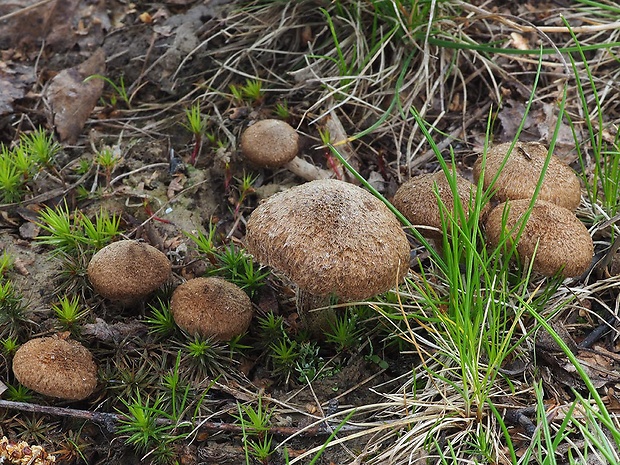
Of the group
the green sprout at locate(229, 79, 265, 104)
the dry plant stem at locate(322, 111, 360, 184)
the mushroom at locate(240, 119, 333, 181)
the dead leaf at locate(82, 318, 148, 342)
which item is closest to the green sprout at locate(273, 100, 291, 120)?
the green sprout at locate(229, 79, 265, 104)

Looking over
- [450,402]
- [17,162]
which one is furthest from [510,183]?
[17,162]

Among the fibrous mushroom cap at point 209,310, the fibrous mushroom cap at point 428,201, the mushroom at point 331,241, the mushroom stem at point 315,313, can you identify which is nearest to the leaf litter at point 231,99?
the mushroom stem at point 315,313

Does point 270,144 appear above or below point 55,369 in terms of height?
above

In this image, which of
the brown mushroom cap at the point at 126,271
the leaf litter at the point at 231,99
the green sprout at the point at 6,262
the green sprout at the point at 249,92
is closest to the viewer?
the brown mushroom cap at the point at 126,271

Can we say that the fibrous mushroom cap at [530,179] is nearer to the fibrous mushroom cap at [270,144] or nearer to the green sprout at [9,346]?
the fibrous mushroom cap at [270,144]

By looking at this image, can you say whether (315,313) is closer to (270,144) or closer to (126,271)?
(126,271)

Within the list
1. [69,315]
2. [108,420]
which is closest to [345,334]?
[108,420]
